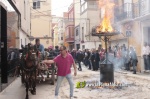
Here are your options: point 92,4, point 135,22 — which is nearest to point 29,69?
point 135,22

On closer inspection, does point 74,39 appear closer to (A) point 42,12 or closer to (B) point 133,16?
(A) point 42,12

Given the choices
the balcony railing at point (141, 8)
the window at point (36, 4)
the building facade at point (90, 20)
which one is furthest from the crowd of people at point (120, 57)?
the window at point (36, 4)

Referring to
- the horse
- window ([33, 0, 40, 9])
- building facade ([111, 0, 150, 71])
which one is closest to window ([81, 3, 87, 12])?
window ([33, 0, 40, 9])

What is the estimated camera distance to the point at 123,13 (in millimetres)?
25172

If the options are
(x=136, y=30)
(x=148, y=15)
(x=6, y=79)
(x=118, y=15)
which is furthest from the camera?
(x=118, y=15)

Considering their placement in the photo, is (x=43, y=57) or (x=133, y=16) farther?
(x=133, y=16)

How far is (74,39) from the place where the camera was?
61844mm

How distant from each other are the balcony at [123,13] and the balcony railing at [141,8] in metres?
0.56

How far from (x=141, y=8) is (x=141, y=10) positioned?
148 millimetres

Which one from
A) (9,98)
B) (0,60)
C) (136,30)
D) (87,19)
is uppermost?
(87,19)

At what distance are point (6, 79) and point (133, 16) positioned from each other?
516 inches

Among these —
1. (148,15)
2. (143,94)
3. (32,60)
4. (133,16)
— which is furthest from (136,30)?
(32,60)

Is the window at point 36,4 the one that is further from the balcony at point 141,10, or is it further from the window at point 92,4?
the balcony at point 141,10

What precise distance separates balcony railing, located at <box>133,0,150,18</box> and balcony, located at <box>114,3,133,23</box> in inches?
22.2
